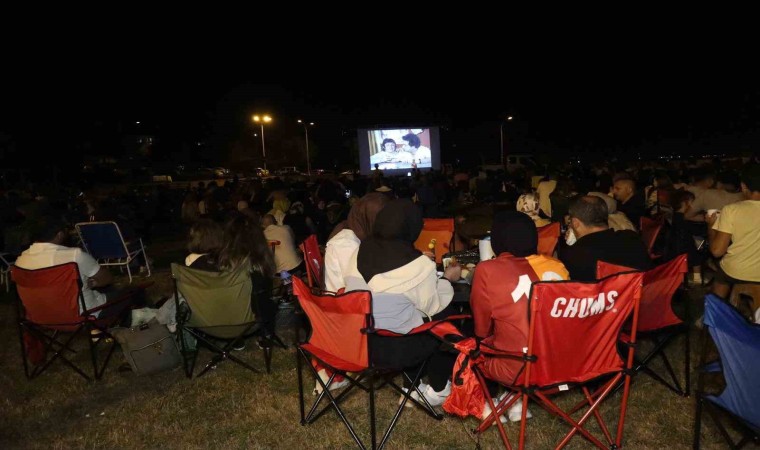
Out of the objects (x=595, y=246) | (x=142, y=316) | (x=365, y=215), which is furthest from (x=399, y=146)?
(x=595, y=246)

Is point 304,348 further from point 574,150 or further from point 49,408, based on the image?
point 574,150

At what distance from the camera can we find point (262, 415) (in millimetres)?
3586

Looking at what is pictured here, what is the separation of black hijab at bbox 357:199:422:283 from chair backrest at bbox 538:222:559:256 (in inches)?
79.5

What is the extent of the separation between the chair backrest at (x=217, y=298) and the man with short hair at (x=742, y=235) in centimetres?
354

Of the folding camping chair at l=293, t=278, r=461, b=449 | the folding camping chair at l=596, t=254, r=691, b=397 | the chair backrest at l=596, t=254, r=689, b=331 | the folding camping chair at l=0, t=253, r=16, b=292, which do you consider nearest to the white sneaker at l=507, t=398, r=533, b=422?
the folding camping chair at l=293, t=278, r=461, b=449

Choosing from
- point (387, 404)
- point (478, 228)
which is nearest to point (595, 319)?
point (387, 404)

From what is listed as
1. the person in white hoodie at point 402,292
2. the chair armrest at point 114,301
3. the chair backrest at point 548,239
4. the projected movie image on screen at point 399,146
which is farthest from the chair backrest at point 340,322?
the projected movie image on screen at point 399,146

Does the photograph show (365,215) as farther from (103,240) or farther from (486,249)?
(103,240)

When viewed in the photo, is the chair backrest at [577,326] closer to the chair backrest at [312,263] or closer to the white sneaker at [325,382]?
the white sneaker at [325,382]

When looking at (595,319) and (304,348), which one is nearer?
(595,319)

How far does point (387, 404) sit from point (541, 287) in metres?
1.65

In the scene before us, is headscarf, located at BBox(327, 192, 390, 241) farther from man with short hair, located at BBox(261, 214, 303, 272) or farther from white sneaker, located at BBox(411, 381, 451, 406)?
man with short hair, located at BBox(261, 214, 303, 272)

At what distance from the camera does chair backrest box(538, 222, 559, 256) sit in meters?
4.88

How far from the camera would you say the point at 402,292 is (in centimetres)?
317
